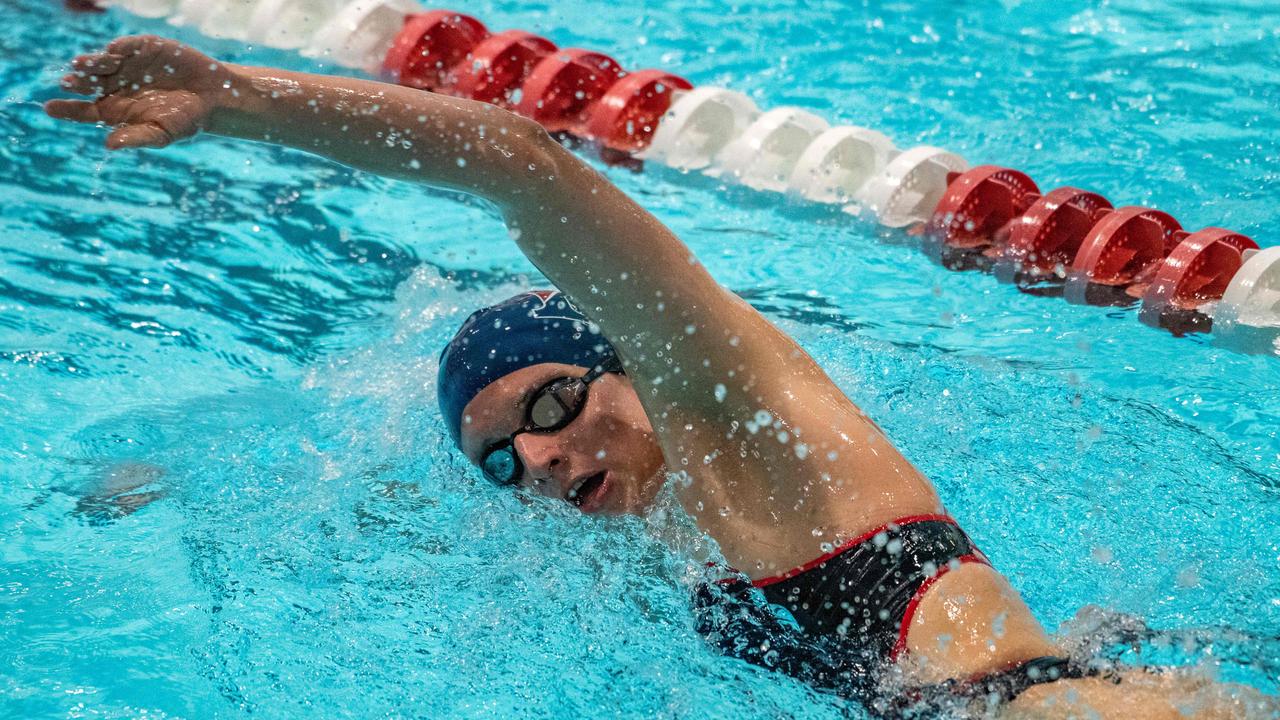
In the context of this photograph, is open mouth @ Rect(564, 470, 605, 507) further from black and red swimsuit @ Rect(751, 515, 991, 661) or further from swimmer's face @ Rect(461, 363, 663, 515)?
black and red swimsuit @ Rect(751, 515, 991, 661)

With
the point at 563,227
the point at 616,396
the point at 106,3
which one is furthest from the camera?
the point at 106,3

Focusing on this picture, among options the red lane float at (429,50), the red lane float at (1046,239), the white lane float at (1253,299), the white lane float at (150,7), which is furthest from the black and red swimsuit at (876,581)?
the white lane float at (150,7)

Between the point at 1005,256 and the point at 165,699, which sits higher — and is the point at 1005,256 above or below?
above

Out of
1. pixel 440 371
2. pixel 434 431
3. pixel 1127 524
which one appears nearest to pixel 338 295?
pixel 434 431

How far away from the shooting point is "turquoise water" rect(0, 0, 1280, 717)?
2133mm

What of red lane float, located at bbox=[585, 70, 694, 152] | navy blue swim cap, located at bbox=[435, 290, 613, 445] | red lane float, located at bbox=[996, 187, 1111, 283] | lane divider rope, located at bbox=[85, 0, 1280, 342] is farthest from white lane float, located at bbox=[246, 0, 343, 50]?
navy blue swim cap, located at bbox=[435, 290, 613, 445]

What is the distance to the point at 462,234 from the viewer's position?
404cm

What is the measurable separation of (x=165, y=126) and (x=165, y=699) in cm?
113

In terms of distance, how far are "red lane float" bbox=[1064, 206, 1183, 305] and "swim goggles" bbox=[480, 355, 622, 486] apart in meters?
1.72

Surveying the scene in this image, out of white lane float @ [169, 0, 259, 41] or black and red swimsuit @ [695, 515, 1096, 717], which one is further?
white lane float @ [169, 0, 259, 41]

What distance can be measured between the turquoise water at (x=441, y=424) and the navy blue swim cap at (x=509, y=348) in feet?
1.02

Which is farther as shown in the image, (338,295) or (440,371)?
(338,295)

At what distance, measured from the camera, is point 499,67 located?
4457 millimetres

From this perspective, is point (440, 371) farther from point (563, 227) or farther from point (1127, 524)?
point (1127, 524)
